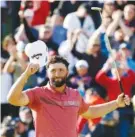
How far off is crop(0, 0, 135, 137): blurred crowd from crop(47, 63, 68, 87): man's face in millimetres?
3207

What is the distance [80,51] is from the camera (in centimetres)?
1148

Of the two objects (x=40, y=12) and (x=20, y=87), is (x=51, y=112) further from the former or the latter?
(x=40, y=12)

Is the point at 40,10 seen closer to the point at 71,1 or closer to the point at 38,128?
the point at 71,1

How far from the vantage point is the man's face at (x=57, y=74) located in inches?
260

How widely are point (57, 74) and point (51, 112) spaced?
37 centimetres

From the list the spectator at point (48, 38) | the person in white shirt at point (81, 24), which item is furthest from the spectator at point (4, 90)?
the person in white shirt at point (81, 24)

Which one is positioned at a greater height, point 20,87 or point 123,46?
point 20,87

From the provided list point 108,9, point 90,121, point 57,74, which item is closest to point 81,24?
point 108,9

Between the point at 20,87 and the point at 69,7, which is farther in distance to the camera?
the point at 69,7

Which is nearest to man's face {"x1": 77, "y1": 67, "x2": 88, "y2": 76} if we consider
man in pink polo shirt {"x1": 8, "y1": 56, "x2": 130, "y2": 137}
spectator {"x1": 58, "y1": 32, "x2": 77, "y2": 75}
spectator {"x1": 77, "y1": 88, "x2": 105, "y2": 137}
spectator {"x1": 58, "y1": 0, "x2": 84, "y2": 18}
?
A: spectator {"x1": 58, "y1": 32, "x2": 77, "y2": 75}

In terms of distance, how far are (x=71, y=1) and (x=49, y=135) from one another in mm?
6073

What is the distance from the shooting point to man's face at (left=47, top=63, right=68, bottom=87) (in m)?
6.61

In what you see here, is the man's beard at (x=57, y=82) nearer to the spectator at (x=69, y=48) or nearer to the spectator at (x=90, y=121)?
the spectator at (x=90, y=121)

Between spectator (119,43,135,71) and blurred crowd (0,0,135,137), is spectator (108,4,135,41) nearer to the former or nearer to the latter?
blurred crowd (0,0,135,137)
